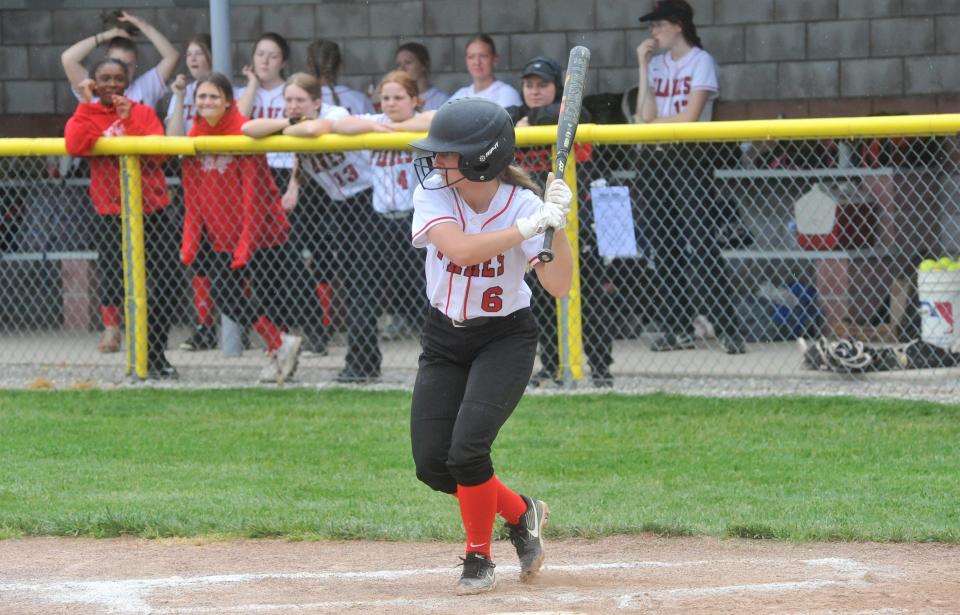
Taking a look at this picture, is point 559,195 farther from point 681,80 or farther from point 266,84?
point 266,84

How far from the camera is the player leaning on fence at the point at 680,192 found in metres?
8.60

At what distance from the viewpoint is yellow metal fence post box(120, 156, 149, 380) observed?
848 centimetres

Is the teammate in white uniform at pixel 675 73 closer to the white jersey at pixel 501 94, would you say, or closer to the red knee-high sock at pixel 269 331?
the white jersey at pixel 501 94

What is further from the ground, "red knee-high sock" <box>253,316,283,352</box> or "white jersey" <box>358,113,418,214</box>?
"white jersey" <box>358,113,418,214</box>

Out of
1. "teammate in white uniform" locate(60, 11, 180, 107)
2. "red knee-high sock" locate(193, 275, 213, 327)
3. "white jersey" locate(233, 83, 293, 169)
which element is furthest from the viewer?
"teammate in white uniform" locate(60, 11, 180, 107)

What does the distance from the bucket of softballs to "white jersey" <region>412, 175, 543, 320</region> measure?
4793 mm

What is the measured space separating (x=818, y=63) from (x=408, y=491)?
6065 mm

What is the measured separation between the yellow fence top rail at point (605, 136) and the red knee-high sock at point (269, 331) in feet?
3.52

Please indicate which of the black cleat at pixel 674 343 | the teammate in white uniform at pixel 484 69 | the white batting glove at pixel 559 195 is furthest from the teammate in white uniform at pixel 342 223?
the white batting glove at pixel 559 195

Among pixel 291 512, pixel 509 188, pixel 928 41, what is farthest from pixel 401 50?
pixel 509 188

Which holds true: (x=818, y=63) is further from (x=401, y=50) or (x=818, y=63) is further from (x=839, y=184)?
(x=401, y=50)

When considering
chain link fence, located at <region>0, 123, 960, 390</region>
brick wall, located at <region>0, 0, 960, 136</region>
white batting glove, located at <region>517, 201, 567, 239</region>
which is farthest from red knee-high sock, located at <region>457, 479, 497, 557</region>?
brick wall, located at <region>0, 0, 960, 136</region>

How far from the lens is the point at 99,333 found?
33.6ft

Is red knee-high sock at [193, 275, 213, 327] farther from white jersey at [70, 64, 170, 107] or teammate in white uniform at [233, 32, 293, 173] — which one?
white jersey at [70, 64, 170, 107]
